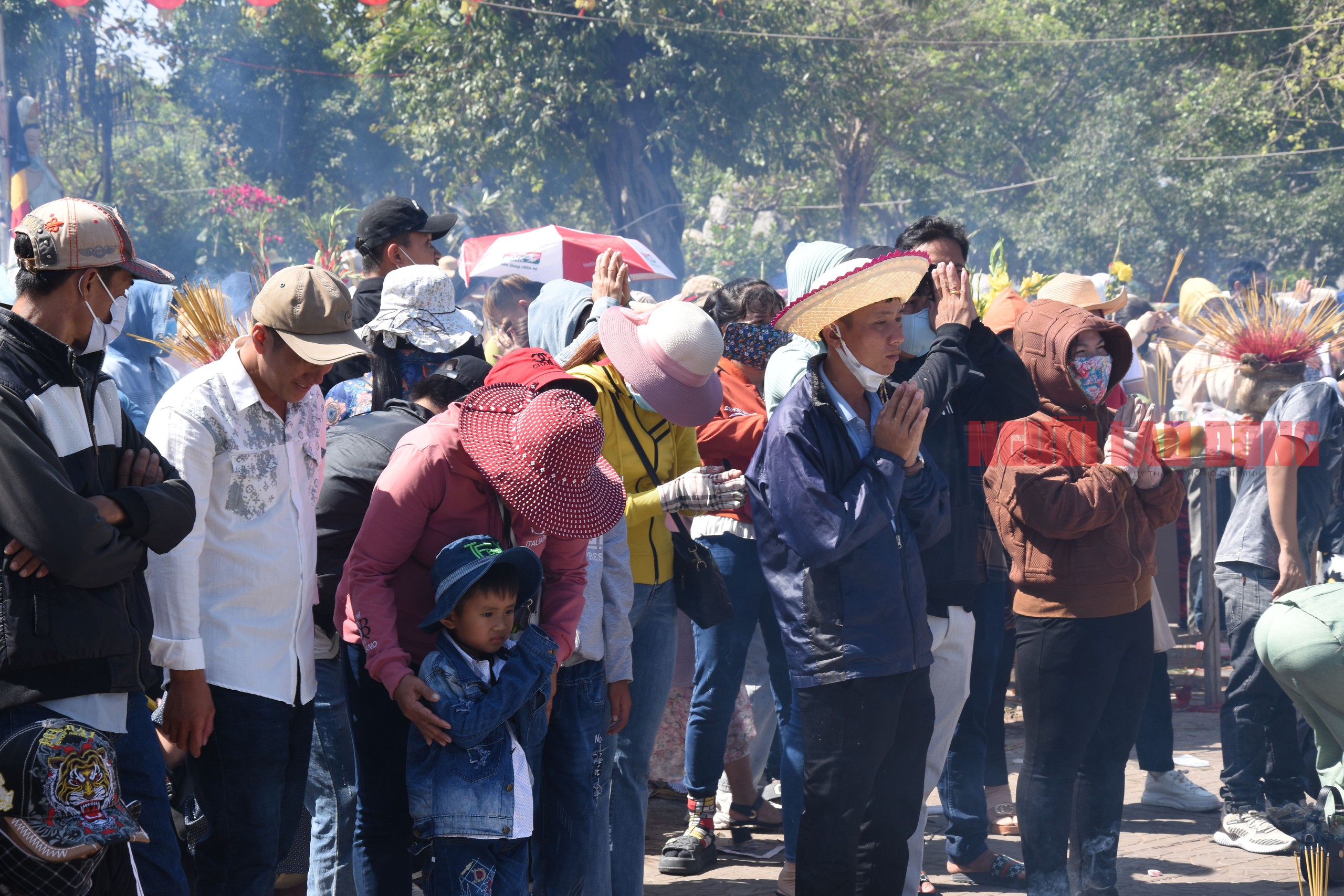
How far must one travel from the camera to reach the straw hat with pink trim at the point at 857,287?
11.8ft

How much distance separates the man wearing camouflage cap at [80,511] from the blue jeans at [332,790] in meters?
0.79

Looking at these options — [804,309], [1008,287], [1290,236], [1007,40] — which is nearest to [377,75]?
[1007,40]

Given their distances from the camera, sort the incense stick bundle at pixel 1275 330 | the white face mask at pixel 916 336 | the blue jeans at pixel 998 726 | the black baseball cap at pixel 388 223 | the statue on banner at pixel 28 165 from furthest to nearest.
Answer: the statue on banner at pixel 28 165, the incense stick bundle at pixel 1275 330, the blue jeans at pixel 998 726, the black baseball cap at pixel 388 223, the white face mask at pixel 916 336

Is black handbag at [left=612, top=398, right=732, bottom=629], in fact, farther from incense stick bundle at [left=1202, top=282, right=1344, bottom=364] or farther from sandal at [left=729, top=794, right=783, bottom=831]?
incense stick bundle at [left=1202, top=282, right=1344, bottom=364]

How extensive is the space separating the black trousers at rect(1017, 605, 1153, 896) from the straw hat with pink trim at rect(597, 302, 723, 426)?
1.36m

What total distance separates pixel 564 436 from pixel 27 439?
1.23 metres

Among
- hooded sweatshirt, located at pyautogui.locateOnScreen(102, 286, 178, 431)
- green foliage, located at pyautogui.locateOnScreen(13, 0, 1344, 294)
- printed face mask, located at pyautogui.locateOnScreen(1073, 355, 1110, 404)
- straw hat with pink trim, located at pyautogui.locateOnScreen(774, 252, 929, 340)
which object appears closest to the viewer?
straw hat with pink trim, located at pyautogui.locateOnScreen(774, 252, 929, 340)

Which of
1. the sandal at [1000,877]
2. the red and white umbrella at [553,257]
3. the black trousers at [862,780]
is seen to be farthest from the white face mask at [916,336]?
the red and white umbrella at [553,257]

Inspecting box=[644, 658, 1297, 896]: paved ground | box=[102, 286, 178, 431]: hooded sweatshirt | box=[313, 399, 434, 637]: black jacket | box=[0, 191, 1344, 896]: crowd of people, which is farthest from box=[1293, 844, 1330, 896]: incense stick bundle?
box=[102, 286, 178, 431]: hooded sweatshirt

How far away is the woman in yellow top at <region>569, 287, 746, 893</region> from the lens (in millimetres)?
3789

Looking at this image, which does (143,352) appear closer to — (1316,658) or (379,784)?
(379,784)

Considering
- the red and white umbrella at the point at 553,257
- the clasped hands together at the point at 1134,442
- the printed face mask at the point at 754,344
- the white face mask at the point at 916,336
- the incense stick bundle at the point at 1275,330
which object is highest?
the red and white umbrella at the point at 553,257

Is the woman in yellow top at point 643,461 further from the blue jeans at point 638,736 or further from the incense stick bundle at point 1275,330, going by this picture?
the incense stick bundle at point 1275,330

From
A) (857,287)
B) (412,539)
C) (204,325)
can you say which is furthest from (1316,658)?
(204,325)
